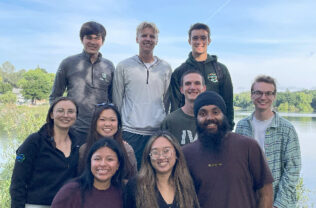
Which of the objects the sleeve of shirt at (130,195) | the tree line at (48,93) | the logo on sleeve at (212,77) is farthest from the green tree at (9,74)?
the sleeve of shirt at (130,195)

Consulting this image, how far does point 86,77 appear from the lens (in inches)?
196

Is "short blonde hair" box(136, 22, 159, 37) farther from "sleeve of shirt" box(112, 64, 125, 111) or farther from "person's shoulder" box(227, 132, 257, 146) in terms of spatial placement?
"person's shoulder" box(227, 132, 257, 146)

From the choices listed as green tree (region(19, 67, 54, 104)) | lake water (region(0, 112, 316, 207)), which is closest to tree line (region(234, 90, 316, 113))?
lake water (region(0, 112, 316, 207))

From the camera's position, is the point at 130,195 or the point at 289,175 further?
the point at 289,175

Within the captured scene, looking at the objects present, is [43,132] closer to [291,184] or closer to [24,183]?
[24,183]

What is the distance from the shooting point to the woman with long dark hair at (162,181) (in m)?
3.03

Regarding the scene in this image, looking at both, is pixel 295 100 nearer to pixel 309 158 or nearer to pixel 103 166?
pixel 309 158

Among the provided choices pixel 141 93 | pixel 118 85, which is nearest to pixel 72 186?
pixel 141 93

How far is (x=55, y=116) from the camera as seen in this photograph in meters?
3.84

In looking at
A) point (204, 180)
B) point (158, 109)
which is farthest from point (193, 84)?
point (204, 180)

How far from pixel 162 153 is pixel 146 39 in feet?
7.74

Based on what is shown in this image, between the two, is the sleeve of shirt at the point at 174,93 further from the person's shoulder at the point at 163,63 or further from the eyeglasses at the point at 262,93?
the eyeglasses at the point at 262,93

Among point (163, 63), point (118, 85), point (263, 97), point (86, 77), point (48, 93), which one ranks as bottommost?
point (263, 97)

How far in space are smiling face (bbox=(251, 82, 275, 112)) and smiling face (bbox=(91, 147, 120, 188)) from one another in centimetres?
217
